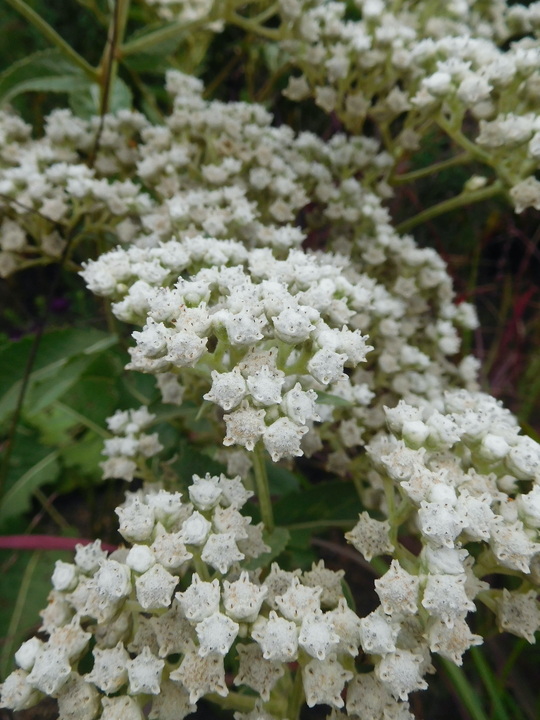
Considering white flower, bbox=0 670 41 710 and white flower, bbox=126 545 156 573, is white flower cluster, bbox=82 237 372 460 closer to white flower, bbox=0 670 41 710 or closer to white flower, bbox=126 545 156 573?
white flower, bbox=126 545 156 573

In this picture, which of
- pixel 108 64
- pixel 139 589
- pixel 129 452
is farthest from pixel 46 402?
pixel 108 64

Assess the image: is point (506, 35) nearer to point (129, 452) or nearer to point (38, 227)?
point (38, 227)

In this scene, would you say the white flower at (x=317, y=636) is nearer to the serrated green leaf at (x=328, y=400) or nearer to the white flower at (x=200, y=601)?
the white flower at (x=200, y=601)

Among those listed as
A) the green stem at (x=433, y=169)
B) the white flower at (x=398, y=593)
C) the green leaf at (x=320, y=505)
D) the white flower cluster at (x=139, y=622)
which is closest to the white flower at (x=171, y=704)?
the white flower cluster at (x=139, y=622)

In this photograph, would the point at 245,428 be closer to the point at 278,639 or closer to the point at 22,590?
the point at 278,639

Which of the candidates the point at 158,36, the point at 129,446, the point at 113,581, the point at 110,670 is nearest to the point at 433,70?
the point at 158,36

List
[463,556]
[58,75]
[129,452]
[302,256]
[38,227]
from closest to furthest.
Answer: [463,556] → [302,256] → [129,452] → [38,227] → [58,75]
